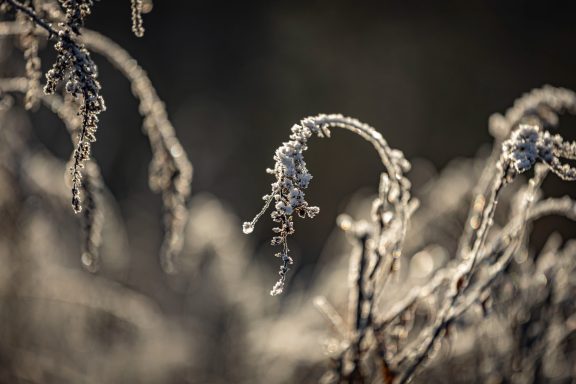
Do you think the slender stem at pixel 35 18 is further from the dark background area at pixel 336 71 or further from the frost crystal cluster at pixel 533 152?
the dark background area at pixel 336 71

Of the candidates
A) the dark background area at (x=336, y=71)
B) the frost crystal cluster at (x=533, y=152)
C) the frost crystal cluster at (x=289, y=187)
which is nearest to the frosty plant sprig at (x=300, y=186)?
the frost crystal cluster at (x=289, y=187)

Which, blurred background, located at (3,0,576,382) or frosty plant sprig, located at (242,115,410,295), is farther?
blurred background, located at (3,0,576,382)

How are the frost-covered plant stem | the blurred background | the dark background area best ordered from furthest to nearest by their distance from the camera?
the dark background area < the blurred background < the frost-covered plant stem

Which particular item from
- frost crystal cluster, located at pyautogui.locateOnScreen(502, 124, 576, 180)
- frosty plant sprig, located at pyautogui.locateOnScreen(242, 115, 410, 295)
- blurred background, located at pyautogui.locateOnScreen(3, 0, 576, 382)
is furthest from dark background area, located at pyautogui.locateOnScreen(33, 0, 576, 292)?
frost crystal cluster, located at pyautogui.locateOnScreen(502, 124, 576, 180)

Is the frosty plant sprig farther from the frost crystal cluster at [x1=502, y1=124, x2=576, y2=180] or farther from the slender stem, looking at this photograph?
the slender stem

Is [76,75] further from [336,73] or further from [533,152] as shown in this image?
[336,73]

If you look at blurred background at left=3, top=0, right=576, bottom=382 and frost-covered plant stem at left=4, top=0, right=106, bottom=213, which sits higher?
blurred background at left=3, top=0, right=576, bottom=382

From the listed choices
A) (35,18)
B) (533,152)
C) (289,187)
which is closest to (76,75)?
(35,18)
